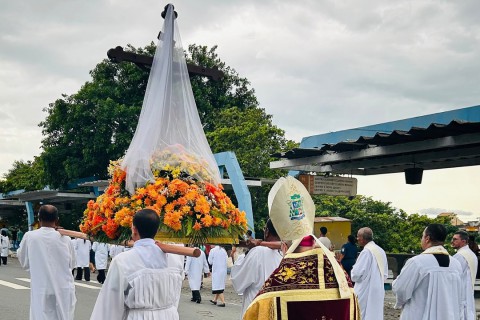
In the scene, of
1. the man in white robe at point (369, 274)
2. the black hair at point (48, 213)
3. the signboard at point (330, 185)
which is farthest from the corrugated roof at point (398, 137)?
the black hair at point (48, 213)

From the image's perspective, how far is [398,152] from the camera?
39.1 ft

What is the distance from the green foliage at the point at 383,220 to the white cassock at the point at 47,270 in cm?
2489

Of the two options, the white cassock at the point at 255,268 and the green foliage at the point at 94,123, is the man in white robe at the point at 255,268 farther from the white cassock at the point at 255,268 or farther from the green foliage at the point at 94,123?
the green foliage at the point at 94,123

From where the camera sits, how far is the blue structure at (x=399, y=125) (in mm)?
12430

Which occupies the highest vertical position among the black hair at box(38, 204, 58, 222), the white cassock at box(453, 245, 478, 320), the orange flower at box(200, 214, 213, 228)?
the black hair at box(38, 204, 58, 222)

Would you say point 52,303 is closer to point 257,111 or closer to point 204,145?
point 204,145

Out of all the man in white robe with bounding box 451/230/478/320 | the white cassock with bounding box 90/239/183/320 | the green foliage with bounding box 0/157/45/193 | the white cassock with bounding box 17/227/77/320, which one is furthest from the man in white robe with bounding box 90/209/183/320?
the green foliage with bounding box 0/157/45/193

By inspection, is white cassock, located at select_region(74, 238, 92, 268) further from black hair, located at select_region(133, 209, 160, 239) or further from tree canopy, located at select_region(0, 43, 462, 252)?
black hair, located at select_region(133, 209, 160, 239)

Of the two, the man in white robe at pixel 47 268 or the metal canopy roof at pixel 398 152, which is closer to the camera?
the man in white robe at pixel 47 268

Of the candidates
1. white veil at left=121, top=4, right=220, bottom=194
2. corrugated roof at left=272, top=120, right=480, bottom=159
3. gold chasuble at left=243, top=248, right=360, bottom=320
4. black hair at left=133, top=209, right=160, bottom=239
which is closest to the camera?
gold chasuble at left=243, top=248, right=360, bottom=320

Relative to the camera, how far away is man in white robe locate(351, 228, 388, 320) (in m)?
10.7

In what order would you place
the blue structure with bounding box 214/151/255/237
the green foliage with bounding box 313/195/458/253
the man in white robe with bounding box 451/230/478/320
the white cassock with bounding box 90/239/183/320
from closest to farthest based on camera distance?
the white cassock with bounding box 90/239/183/320 → the man in white robe with bounding box 451/230/478/320 → the blue structure with bounding box 214/151/255/237 → the green foliage with bounding box 313/195/458/253

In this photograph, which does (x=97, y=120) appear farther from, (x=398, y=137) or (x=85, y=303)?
(x=398, y=137)

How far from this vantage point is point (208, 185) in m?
6.22
